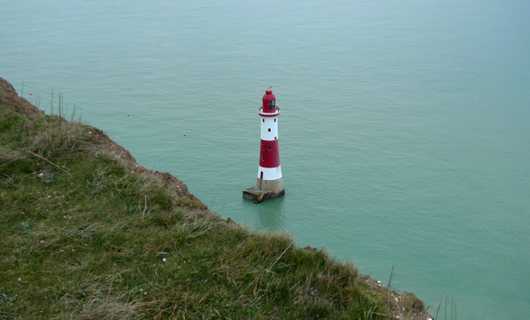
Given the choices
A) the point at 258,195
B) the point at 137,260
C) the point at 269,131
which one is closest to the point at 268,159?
the point at 269,131

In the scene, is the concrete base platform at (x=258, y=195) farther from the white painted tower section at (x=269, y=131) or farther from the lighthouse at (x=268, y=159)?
the white painted tower section at (x=269, y=131)

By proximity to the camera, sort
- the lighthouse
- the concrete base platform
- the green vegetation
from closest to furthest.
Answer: the green vegetation
the lighthouse
the concrete base platform

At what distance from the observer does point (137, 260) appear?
422cm

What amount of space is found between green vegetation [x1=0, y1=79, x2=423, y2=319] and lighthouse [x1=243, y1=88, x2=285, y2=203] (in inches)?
236

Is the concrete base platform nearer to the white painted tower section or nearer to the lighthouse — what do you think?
the lighthouse

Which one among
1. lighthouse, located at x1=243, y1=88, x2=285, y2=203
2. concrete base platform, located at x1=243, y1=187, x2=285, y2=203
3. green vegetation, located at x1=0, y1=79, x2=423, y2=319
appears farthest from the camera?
concrete base platform, located at x1=243, y1=187, x2=285, y2=203

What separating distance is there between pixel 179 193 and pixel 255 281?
1850 mm

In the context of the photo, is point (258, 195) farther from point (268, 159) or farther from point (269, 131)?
point (269, 131)

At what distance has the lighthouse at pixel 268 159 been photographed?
36.9ft

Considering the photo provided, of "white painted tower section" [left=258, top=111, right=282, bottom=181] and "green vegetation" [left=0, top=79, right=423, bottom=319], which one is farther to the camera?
"white painted tower section" [left=258, top=111, right=282, bottom=181]

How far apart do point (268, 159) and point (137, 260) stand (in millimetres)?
7506

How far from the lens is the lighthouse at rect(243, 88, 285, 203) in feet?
36.9

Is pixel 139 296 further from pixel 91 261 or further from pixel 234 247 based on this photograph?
pixel 234 247

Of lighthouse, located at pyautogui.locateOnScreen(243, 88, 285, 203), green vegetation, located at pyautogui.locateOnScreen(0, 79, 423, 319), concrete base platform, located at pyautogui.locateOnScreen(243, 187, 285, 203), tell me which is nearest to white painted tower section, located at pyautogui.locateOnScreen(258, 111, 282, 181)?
lighthouse, located at pyautogui.locateOnScreen(243, 88, 285, 203)
